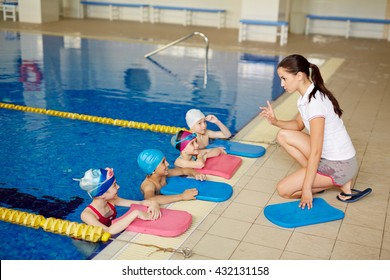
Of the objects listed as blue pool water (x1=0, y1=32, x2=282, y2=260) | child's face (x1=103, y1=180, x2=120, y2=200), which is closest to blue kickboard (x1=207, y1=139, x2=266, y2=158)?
blue pool water (x1=0, y1=32, x2=282, y2=260)

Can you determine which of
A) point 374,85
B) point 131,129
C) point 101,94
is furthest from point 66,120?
point 374,85

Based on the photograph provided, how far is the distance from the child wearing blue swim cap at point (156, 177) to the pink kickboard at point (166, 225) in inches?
12.2

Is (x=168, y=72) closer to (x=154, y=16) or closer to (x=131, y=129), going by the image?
(x=131, y=129)

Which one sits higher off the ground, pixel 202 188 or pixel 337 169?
pixel 337 169

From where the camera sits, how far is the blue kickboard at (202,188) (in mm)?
3971

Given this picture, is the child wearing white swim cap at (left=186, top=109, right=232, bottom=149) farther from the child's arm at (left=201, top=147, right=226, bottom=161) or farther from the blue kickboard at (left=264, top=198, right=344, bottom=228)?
the blue kickboard at (left=264, top=198, right=344, bottom=228)

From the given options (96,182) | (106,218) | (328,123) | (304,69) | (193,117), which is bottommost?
(106,218)

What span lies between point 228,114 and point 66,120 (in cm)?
221

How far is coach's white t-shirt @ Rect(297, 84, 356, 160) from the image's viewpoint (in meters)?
3.69

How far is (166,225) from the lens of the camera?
3436 millimetres

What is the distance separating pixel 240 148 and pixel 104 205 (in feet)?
6.31

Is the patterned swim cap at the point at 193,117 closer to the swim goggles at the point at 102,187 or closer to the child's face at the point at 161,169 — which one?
the child's face at the point at 161,169

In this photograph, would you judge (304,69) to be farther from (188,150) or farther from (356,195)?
(188,150)

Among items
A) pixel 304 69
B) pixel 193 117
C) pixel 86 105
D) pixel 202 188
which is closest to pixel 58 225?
pixel 202 188
